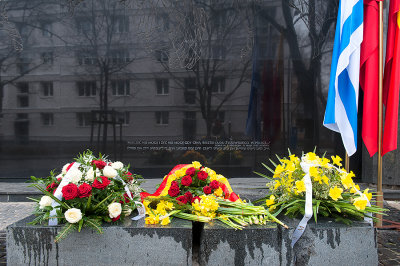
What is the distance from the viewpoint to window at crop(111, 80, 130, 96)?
887 cm

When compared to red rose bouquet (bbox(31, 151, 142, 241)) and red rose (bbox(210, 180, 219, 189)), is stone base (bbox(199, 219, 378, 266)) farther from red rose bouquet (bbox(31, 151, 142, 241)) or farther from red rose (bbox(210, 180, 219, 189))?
red rose bouquet (bbox(31, 151, 142, 241))

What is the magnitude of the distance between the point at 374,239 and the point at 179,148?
20.0 feet

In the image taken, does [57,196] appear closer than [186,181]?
Yes

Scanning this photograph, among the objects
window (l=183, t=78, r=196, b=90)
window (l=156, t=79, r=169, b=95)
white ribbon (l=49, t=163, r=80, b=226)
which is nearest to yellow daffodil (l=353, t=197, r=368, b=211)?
white ribbon (l=49, t=163, r=80, b=226)

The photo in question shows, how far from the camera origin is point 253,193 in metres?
5.86

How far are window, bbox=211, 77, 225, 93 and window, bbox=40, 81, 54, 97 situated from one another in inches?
168

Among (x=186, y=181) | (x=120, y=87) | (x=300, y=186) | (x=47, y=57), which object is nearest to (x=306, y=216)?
(x=300, y=186)

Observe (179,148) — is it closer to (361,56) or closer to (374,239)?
(361,56)

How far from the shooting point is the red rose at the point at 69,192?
9.86 ft

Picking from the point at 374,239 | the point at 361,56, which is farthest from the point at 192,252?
the point at 361,56

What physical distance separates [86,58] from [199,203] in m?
6.71

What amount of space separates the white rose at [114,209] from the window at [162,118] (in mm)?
5889

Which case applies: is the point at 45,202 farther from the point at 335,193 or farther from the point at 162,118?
the point at 162,118

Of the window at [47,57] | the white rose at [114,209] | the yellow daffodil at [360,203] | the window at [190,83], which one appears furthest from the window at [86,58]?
the yellow daffodil at [360,203]
